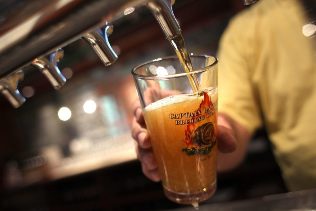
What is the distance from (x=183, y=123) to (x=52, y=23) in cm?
35

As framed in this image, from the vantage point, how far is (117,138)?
2.73 m

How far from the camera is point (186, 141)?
2.26ft

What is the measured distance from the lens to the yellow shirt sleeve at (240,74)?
1.30m

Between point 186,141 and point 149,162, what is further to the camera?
point 149,162

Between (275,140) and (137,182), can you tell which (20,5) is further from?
(137,182)

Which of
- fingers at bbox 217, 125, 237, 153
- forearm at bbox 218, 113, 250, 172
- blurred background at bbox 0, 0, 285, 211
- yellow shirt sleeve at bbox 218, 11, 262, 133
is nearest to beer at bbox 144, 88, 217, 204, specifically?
fingers at bbox 217, 125, 237, 153

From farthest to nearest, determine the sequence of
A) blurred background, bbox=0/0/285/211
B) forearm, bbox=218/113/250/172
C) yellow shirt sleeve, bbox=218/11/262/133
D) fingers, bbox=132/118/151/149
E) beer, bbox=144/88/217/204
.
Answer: blurred background, bbox=0/0/285/211
yellow shirt sleeve, bbox=218/11/262/133
forearm, bbox=218/113/250/172
fingers, bbox=132/118/151/149
beer, bbox=144/88/217/204

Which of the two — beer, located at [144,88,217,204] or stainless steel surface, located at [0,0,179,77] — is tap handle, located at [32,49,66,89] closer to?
stainless steel surface, located at [0,0,179,77]

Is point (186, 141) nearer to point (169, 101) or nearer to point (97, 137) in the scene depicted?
point (169, 101)

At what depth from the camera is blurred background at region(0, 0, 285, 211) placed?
8.14ft

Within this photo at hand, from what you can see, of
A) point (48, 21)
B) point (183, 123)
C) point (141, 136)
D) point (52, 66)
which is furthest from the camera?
point (141, 136)

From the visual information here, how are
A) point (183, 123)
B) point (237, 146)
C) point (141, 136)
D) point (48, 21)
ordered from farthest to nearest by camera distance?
point (237, 146), point (141, 136), point (183, 123), point (48, 21)

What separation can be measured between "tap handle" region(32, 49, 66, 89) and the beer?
0.24 m

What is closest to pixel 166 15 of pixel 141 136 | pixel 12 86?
pixel 12 86
